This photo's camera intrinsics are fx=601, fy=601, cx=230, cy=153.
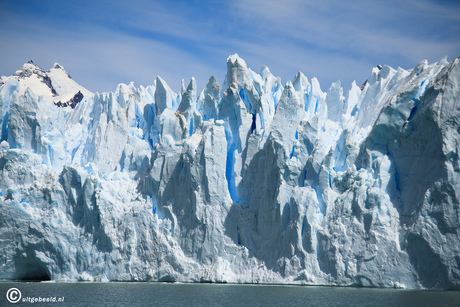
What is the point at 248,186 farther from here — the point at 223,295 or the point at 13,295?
the point at 13,295

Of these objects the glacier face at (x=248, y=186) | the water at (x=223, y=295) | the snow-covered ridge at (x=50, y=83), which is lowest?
the water at (x=223, y=295)

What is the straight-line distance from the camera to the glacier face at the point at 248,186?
26.5 meters

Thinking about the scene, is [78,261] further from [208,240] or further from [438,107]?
[438,107]

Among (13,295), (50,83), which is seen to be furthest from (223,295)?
(50,83)

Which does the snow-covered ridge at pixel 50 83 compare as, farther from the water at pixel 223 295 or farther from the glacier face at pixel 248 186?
the water at pixel 223 295

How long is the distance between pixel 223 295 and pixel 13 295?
862cm

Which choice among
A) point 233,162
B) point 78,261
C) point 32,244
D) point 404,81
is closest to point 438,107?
point 404,81

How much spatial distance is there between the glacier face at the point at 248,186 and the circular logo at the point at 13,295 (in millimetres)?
6781

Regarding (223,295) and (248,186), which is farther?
(248,186)

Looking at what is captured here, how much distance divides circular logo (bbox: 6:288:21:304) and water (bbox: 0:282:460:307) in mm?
182

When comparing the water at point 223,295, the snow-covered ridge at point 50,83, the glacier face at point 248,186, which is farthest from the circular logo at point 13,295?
the snow-covered ridge at point 50,83

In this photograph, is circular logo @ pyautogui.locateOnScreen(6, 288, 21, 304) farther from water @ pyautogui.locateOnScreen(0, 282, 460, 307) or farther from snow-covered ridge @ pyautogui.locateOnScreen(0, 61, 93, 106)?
snow-covered ridge @ pyautogui.locateOnScreen(0, 61, 93, 106)

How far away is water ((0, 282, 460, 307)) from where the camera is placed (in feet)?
73.6

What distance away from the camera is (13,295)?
2459 cm
